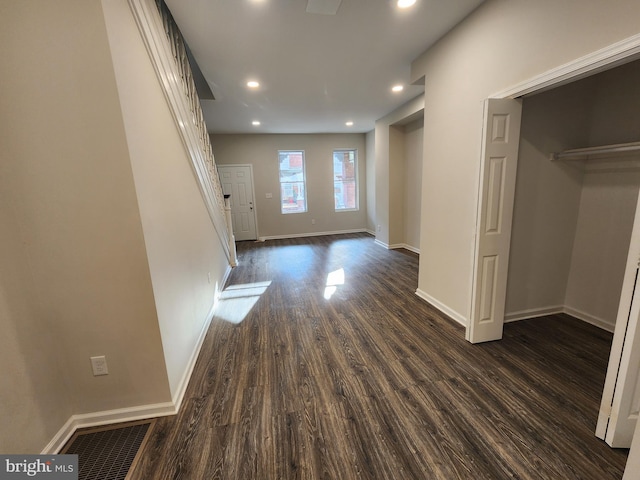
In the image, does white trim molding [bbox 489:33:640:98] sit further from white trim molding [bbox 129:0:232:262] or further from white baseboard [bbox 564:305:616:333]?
white trim molding [bbox 129:0:232:262]

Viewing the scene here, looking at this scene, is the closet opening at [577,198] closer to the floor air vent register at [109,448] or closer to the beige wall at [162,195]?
the beige wall at [162,195]

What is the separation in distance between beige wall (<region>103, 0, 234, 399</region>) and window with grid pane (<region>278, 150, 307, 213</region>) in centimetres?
459

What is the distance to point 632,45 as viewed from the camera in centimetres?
128

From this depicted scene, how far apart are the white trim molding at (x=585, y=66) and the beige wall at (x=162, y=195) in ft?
8.16

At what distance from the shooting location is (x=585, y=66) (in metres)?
1.48

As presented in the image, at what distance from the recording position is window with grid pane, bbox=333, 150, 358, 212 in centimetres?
732

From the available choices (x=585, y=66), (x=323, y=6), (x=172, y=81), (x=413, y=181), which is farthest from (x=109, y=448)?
(x=413, y=181)

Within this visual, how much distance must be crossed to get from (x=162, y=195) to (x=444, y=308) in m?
2.81

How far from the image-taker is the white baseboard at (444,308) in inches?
102

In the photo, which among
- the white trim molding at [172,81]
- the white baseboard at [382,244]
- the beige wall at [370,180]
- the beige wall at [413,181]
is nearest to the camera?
the white trim molding at [172,81]

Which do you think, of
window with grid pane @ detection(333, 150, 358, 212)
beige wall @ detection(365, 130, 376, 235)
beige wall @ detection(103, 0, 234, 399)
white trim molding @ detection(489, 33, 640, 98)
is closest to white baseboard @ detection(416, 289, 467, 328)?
white trim molding @ detection(489, 33, 640, 98)

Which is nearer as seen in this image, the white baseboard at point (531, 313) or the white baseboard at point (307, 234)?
the white baseboard at point (531, 313)

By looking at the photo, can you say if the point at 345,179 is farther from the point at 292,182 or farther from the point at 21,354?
the point at 21,354

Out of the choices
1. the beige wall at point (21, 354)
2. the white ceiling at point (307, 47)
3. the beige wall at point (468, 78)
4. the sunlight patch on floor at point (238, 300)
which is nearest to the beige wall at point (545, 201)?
the beige wall at point (468, 78)
